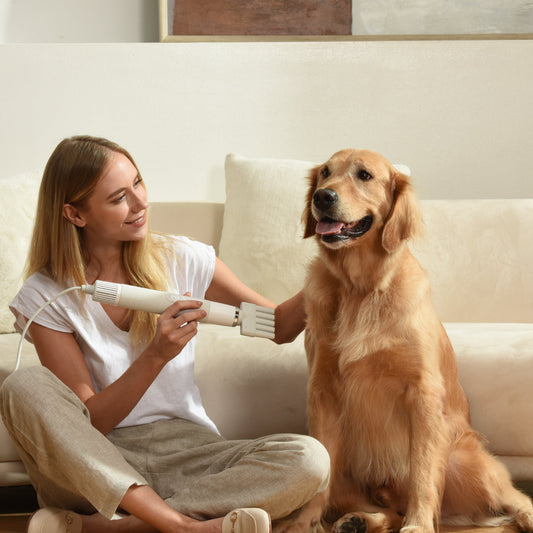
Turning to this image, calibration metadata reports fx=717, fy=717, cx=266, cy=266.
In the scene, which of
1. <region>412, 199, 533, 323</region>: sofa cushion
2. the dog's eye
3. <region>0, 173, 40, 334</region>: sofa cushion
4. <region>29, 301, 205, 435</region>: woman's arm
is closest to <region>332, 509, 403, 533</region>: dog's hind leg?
<region>29, 301, 205, 435</region>: woman's arm

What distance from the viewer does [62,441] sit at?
1.37 meters

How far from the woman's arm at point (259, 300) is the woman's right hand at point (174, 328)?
354 millimetres

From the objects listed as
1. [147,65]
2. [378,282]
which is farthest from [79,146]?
[147,65]

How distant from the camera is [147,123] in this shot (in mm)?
2875

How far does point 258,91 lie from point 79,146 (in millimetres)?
1361

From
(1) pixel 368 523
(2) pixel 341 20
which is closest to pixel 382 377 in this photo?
(1) pixel 368 523

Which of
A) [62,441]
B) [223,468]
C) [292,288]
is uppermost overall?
[292,288]

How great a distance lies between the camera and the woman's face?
162 centimetres

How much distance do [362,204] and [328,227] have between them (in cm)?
10

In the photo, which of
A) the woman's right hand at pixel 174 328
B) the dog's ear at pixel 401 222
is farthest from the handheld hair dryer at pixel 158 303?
the dog's ear at pixel 401 222

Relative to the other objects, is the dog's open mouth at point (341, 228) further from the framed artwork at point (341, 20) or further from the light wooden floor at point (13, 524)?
the framed artwork at point (341, 20)

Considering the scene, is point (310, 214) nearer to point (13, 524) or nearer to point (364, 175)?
point (364, 175)

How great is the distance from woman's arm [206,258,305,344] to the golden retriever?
94 millimetres

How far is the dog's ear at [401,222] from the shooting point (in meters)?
1.60
